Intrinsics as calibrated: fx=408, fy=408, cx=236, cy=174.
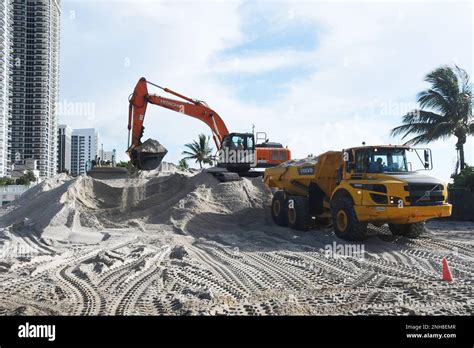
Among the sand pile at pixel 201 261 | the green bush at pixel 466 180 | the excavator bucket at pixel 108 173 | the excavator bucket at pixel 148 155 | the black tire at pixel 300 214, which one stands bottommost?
the sand pile at pixel 201 261

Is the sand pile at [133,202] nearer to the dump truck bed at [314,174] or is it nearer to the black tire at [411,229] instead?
the dump truck bed at [314,174]

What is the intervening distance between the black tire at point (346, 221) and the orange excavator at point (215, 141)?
637 centimetres

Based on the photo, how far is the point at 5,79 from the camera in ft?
233

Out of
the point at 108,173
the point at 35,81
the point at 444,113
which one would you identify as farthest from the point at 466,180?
the point at 35,81

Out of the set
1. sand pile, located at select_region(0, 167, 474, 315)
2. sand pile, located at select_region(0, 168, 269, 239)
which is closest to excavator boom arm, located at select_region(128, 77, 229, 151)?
sand pile, located at select_region(0, 168, 269, 239)

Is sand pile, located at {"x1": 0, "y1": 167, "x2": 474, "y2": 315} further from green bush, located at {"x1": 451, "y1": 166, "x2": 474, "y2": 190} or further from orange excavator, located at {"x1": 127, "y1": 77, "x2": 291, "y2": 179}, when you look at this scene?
green bush, located at {"x1": 451, "y1": 166, "x2": 474, "y2": 190}

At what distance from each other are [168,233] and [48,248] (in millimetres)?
3293

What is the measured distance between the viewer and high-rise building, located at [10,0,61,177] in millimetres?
71375

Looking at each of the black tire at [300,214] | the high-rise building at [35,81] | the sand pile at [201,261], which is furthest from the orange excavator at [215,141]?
the high-rise building at [35,81]

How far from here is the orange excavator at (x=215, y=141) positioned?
16359 millimetres

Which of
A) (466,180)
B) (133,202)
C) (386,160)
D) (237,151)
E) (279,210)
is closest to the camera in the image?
(386,160)

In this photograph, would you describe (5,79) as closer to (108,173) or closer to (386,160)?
(108,173)

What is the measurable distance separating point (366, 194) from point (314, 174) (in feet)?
9.04
